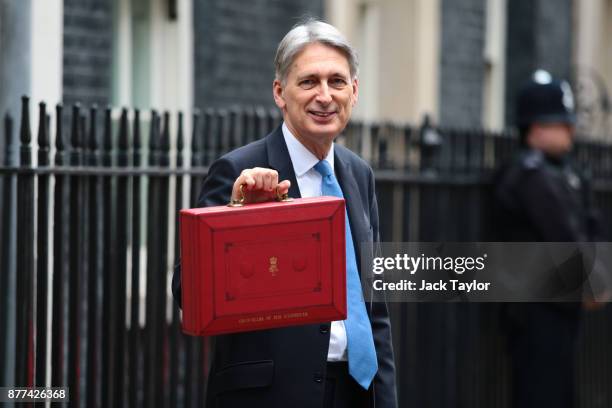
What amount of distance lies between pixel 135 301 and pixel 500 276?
178 centimetres

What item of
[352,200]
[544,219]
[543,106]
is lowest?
[544,219]

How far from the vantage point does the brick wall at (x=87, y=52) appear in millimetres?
6719

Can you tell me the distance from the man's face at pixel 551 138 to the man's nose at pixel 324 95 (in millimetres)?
4327

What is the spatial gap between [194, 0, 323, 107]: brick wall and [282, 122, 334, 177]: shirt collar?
405 cm

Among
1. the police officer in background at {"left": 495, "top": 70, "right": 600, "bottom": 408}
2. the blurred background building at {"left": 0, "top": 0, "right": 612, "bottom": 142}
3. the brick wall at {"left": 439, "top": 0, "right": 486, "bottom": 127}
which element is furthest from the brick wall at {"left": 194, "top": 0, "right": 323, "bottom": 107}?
the brick wall at {"left": 439, "top": 0, "right": 486, "bottom": 127}

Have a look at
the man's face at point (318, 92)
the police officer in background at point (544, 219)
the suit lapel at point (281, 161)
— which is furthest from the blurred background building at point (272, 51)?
the man's face at point (318, 92)

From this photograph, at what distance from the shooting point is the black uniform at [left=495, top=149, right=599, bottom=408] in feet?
24.1

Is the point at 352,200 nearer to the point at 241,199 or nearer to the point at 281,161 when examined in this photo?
the point at 281,161

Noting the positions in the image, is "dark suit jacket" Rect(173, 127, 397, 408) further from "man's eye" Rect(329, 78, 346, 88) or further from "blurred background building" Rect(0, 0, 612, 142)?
"blurred background building" Rect(0, 0, 612, 142)

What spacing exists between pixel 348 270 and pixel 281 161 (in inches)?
14.9

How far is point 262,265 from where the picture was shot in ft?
11.5

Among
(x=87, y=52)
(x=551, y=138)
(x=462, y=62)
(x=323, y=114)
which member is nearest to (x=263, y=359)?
(x=323, y=114)

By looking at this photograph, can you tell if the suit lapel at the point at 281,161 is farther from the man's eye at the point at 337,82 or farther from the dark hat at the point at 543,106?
the dark hat at the point at 543,106

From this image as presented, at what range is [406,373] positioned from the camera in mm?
7191
